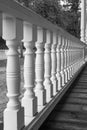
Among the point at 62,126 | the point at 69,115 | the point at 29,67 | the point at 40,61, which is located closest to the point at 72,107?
the point at 69,115

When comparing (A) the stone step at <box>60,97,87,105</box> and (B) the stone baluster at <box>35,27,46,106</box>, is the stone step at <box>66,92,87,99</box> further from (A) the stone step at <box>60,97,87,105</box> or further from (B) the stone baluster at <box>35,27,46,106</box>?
(B) the stone baluster at <box>35,27,46,106</box>

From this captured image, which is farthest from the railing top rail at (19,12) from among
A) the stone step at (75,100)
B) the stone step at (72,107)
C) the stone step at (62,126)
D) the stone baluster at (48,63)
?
the stone step at (75,100)

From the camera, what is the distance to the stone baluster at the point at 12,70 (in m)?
1.22

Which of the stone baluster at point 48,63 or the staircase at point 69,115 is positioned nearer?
the staircase at point 69,115

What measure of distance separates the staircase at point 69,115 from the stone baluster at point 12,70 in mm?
561

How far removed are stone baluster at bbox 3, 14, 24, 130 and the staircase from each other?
0.56 metres

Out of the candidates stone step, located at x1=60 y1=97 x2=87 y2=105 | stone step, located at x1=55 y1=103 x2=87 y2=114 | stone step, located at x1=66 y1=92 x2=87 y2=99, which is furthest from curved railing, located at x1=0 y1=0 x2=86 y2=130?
stone step, located at x1=66 y1=92 x2=87 y2=99

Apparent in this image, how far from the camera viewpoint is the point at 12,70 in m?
1.22

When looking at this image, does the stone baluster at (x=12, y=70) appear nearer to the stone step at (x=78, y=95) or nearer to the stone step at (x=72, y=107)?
the stone step at (x=72, y=107)

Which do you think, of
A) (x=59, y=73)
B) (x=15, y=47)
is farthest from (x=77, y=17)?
(x=15, y=47)

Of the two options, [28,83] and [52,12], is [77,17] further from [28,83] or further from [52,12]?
[28,83]

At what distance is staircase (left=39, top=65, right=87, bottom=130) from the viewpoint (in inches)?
72.4

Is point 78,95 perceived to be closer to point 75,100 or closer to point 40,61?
point 75,100

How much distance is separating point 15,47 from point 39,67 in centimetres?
56
